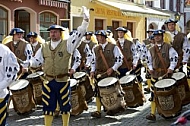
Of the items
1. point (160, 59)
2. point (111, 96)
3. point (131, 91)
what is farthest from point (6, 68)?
point (131, 91)

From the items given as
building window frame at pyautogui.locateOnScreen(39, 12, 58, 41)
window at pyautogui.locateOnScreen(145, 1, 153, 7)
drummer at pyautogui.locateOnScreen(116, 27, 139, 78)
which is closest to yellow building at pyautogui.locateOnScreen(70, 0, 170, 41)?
building window frame at pyautogui.locateOnScreen(39, 12, 58, 41)

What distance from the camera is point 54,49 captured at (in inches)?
266

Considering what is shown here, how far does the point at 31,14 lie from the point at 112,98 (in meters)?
10.1

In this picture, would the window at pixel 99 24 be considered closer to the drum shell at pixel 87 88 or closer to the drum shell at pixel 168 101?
the drum shell at pixel 87 88

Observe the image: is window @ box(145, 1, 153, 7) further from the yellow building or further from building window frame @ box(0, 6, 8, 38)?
building window frame @ box(0, 6, 8, 38)

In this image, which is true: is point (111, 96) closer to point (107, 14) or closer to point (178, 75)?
point (178, 75)

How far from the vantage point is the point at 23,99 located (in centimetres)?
834

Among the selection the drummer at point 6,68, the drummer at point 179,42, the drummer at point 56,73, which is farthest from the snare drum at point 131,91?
the drummer at point 6,68

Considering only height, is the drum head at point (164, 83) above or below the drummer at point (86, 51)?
below

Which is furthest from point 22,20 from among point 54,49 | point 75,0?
point 54,49

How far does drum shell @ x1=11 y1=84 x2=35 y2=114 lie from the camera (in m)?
8.22

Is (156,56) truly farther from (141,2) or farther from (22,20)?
(141,2)

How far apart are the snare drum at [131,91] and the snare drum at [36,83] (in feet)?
5.45

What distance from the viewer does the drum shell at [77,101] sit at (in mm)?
8055
